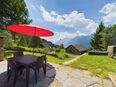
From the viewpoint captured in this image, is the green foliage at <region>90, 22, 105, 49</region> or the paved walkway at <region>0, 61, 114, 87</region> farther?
the green foliage at <region>90, 22, 105, 49</region>

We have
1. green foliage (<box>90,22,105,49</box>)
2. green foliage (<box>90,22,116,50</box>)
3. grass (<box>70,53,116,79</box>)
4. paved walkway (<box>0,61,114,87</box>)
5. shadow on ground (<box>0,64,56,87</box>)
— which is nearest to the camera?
shadow on ground (<box>0,64,56,87</box>)

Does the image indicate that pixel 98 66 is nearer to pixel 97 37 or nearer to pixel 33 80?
pixel 33 80

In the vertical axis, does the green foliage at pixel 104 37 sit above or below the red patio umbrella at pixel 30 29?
above

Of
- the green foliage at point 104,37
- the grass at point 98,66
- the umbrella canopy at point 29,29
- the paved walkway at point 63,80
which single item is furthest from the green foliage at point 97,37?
the umbrella canopy at point 29,29

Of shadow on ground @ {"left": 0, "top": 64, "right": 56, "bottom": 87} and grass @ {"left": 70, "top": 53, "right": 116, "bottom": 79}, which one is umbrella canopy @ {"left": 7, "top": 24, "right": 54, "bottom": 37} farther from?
grass @ {"left": 70, "top": 53, "right": 116, "bottom": 79}

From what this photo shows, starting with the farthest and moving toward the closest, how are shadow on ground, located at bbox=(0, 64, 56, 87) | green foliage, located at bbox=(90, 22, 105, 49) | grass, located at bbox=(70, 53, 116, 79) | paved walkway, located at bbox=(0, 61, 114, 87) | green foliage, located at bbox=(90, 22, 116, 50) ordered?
1. green foliage, located at bbox=(90, 22, 105, 49)
2. green foliage, located at bbox=(90, 22, 116, 50)
3. grass, located at bbox=(70, 53, 116, 79)
4. paved walkway, located at bbox=(0, 61, 114, 87)
5. shadow on ground, located at bbox=(0, 64, 56, 87)

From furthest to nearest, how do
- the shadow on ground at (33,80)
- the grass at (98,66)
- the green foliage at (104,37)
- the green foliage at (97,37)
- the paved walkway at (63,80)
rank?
the green foliage at (97,37) → the green foliage at (104,37) → the grass at (98,66) → the paved walkway at (63,80) → the shadow on ground at (33,80)

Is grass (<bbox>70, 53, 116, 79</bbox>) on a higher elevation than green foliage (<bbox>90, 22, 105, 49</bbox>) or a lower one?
lower

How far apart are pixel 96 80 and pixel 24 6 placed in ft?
52.6

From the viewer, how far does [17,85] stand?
17.3 ft

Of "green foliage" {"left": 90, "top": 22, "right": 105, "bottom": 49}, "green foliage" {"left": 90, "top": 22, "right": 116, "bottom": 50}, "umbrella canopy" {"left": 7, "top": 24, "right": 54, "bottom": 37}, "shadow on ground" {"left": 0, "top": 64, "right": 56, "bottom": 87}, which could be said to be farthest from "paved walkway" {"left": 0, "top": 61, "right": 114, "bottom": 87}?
"green foliage" {"left": 90, "top": 22, "right": 105, "bottom": 49}

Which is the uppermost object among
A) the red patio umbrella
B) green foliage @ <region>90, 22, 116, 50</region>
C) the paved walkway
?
green foliage @ <region>90, 22, 116, 50</region>

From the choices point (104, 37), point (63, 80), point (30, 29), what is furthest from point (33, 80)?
point (104, 37)

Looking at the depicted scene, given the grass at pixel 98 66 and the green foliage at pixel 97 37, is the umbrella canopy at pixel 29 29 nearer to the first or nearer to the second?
the grass at pixel 98 66
